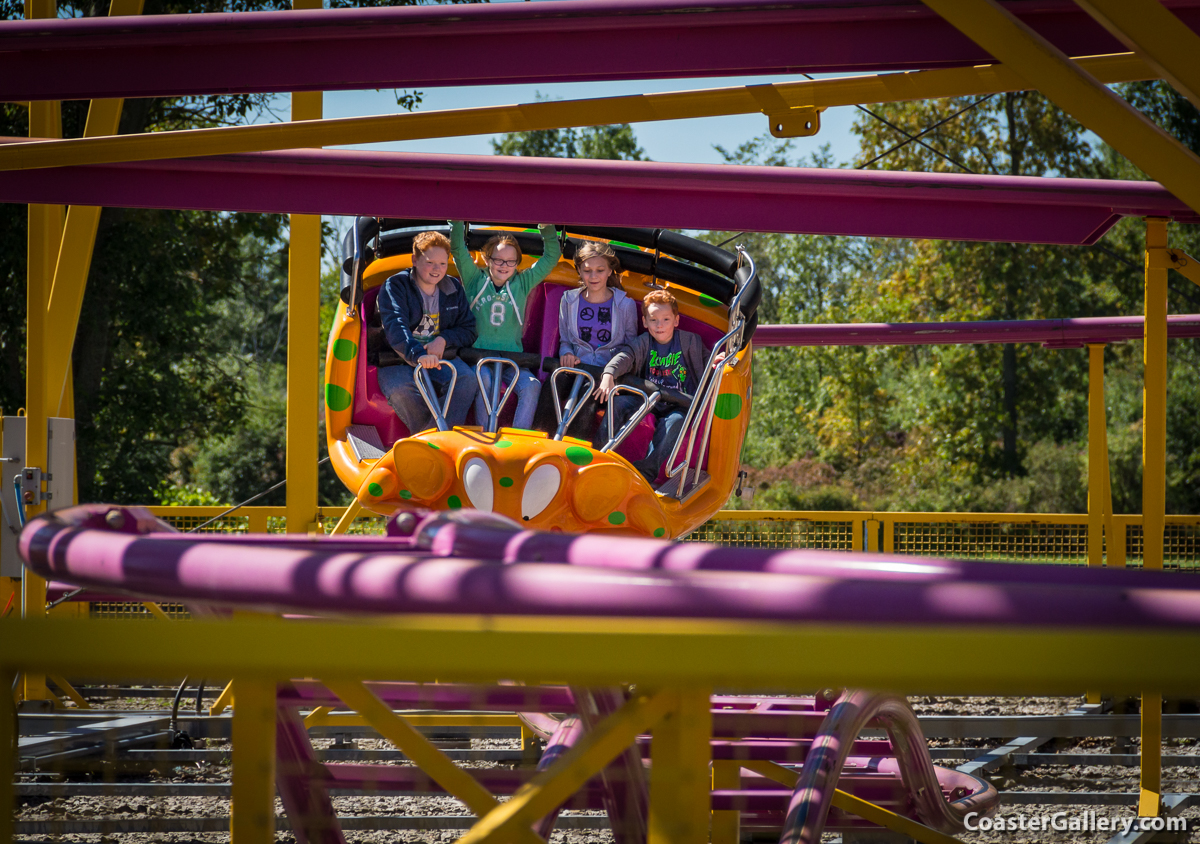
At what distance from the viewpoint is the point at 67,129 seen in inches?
613

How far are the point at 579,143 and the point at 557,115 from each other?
31329 mm

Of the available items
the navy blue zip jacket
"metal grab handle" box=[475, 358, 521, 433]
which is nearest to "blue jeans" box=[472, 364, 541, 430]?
"metal grab handle" box=[475, 358, 521, 433]

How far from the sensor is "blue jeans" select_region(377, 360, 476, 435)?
5426mm

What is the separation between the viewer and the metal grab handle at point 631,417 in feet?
16.1

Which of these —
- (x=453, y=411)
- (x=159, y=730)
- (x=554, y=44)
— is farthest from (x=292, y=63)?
(x=159, y=730)

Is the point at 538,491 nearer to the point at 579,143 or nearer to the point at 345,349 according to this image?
the point at 345,349

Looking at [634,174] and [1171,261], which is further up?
[634,174]

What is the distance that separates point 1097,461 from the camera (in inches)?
260

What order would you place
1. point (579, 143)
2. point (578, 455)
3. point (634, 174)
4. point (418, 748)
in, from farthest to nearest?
1. point (579, 143)
2. point (578, 455)
3. point (634, 174)
4. point (418, 748)

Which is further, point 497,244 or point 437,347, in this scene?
point 497,244

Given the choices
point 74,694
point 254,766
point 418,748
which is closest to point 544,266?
point 74,694

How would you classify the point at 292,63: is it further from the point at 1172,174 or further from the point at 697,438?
the point at 697,438

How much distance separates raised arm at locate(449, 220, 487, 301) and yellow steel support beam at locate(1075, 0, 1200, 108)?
4.28 meters

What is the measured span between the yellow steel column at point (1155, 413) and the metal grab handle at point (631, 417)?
2.07 meters
